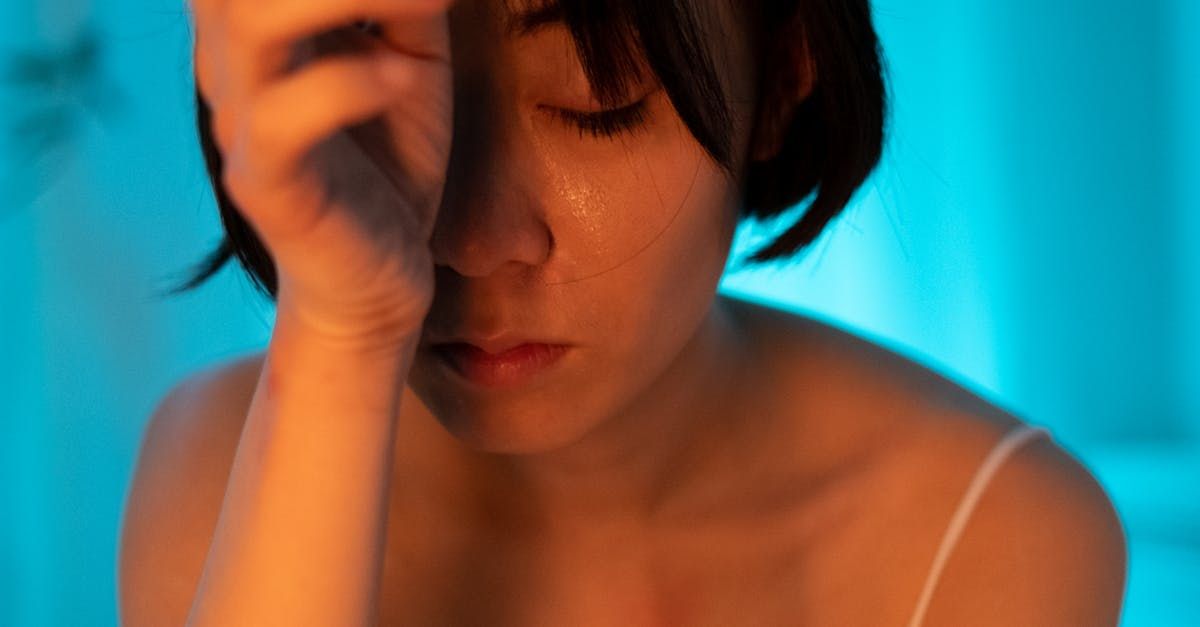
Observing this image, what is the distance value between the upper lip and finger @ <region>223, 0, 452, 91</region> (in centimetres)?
23

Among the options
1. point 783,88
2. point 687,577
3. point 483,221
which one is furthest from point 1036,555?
point 483,221

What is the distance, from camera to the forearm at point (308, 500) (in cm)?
54

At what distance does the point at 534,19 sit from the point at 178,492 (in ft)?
1.61

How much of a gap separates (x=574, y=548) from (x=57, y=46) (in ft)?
3.96

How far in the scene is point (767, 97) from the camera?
0.73 m

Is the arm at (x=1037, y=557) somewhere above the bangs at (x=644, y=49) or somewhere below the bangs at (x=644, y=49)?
below

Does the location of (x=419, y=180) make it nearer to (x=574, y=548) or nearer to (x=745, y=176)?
(x=745, y=176)

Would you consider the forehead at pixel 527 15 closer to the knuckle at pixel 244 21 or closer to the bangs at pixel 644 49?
the bangs at pixel 644 49

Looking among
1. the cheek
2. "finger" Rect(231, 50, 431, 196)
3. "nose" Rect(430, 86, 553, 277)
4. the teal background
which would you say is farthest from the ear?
the teal background

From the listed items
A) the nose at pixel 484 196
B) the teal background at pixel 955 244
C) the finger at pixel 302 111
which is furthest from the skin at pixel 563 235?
the teal background at pixel 955 244

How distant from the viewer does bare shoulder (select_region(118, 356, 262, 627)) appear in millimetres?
838

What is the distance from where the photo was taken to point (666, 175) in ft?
2.03

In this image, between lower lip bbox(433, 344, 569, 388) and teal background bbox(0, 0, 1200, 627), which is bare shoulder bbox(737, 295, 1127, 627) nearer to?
lower lip bbox(433, 344, 569, 388)

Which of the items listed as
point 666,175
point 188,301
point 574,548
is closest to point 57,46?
point 188,301
